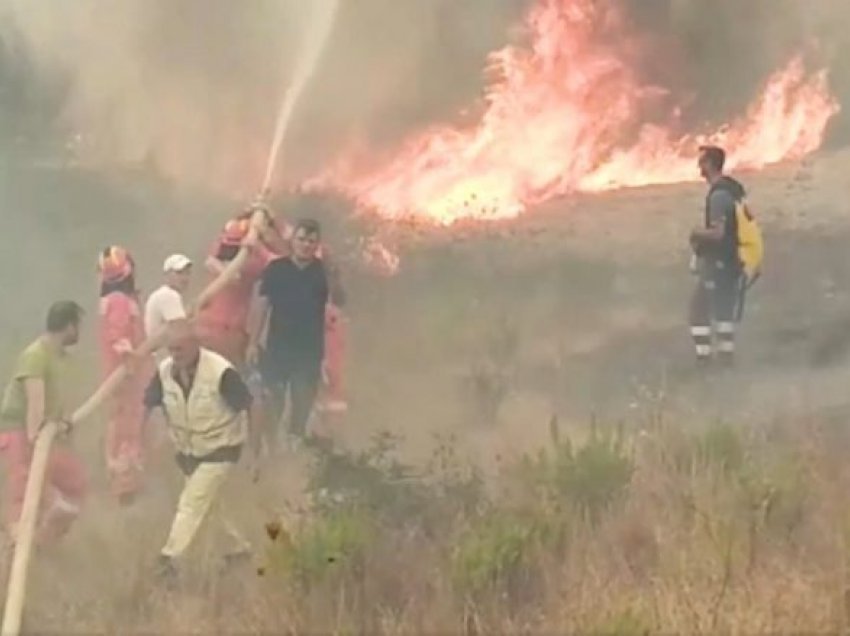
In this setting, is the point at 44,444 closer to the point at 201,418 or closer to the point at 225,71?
the point at 201,418

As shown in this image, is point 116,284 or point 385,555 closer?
point 385,555

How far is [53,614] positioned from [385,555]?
1.44 m

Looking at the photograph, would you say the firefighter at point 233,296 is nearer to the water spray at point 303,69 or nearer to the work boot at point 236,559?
the water spray at point 303,69

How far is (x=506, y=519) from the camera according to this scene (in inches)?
255

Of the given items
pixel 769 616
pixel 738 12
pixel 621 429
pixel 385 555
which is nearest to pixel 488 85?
pixel 738 12

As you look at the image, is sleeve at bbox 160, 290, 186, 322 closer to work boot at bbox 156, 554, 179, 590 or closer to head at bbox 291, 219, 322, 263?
head at bbox 291, 219, 322, 263

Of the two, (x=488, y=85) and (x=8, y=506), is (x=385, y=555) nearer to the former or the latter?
(x=8, y=506)

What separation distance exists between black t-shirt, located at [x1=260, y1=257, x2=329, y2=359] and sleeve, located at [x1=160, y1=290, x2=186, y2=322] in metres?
0.36

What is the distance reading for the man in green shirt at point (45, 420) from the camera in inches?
267

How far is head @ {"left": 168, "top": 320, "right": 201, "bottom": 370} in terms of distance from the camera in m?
6.79

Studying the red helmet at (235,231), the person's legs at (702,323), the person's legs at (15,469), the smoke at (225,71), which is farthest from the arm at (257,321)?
the person's legs at (702,323)

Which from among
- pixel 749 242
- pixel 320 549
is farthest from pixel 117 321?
pixel 749 242

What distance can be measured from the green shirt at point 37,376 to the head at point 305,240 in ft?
3.70

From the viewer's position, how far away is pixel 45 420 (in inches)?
268
